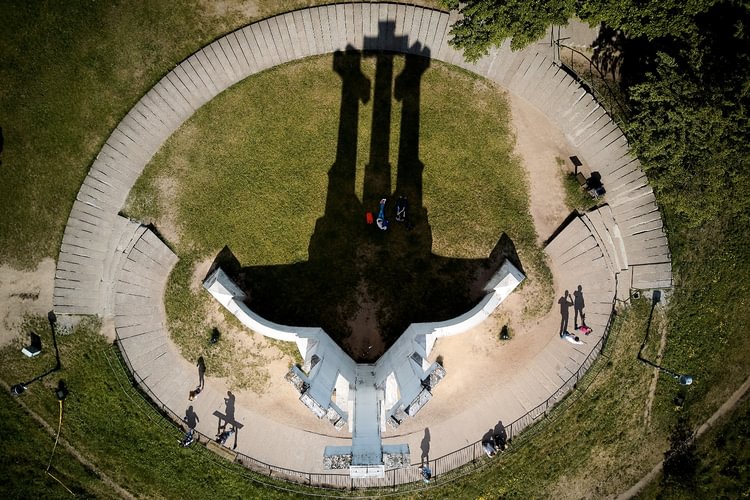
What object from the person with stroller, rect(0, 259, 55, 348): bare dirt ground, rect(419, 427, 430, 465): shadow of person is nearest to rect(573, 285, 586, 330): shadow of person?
rect(419, 427, 430, 465): shadow of person

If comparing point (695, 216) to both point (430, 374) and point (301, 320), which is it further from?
point (301, 320)

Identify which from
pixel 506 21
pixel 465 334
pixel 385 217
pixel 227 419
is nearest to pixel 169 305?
pixel 227 419

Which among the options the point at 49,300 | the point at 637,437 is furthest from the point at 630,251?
the point at 49,300

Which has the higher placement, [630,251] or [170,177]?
[170,177]

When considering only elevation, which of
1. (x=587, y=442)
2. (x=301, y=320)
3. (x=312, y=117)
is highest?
(x=312, y=117)

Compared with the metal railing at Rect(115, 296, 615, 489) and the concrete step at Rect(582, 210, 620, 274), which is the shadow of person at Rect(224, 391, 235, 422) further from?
the concrete step at Rect(582, 210, 620, 274)

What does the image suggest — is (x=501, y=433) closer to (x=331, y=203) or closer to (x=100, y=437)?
(x=331, y=203)

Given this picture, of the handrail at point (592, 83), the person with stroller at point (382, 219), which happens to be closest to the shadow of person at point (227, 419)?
the person with stroller at point (382, 219)
